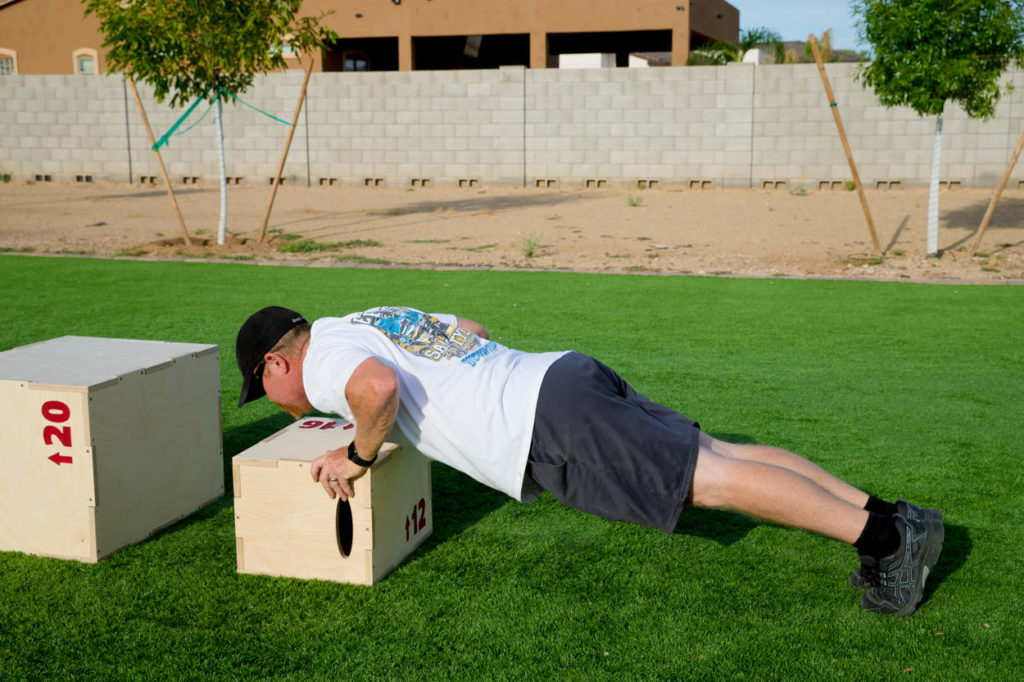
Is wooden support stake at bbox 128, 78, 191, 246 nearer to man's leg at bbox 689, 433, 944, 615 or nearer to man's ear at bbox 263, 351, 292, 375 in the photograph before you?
man's ear at bbox 263, 351, 292, 375

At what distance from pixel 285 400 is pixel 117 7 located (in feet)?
36.7

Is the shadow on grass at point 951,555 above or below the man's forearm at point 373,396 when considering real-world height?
below

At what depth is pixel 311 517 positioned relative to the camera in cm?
344

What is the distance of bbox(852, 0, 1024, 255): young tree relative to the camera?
10984 mm

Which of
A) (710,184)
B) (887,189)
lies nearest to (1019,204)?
(887,189)

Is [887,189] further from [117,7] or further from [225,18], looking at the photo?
[117,7]

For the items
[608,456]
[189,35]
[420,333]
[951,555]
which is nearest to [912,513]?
[951,555]

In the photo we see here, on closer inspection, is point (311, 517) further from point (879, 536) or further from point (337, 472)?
point (879, 536)

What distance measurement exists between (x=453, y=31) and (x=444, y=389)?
24.6 meters

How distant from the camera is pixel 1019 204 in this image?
17.3 metres

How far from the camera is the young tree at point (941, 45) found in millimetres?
10984

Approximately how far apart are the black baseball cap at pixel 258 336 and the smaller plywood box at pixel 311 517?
1.16 feet

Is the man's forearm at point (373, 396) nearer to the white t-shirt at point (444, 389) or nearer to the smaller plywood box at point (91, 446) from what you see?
the white t-shirt at point (444, 389)

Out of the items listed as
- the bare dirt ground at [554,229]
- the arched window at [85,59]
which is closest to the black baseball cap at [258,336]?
the bare dirt ground at [554,229]
